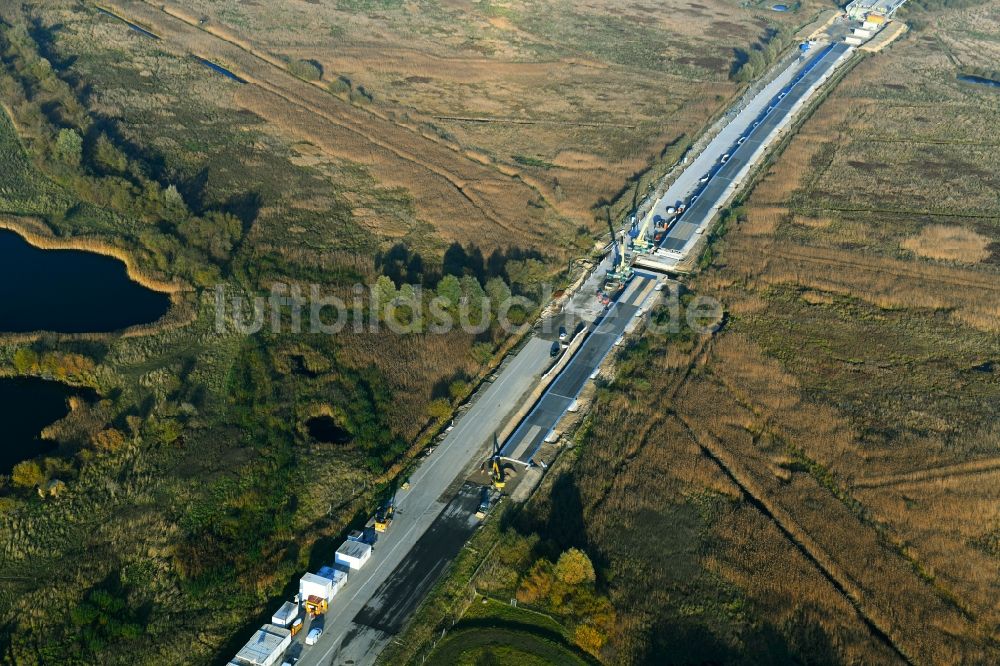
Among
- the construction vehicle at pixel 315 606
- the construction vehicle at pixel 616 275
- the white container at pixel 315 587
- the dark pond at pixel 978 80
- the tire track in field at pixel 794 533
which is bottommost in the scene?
the construction vehicle at pixel 315 606

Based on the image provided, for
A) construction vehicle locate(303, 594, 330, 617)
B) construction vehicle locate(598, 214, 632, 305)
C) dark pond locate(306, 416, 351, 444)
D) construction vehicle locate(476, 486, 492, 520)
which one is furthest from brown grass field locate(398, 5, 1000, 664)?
dark pond locate(306, 416, 351, 444)

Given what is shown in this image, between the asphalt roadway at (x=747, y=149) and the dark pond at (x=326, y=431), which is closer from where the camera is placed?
the dark pond at (x=326, y=431)

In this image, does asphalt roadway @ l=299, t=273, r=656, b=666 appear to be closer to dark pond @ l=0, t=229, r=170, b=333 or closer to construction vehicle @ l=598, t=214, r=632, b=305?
construction vehicle @ l=598, t=214, r=632, b=305

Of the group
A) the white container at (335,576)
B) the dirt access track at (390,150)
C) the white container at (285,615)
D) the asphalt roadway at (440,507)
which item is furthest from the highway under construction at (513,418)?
the dirt access track at (390,150)

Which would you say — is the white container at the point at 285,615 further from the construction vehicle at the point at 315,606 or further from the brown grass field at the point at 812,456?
the brown grass field at the point at 812,456

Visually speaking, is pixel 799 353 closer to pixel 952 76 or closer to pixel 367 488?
pixel 367 488

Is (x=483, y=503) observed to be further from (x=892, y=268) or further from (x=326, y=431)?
(x=892, y=268)
